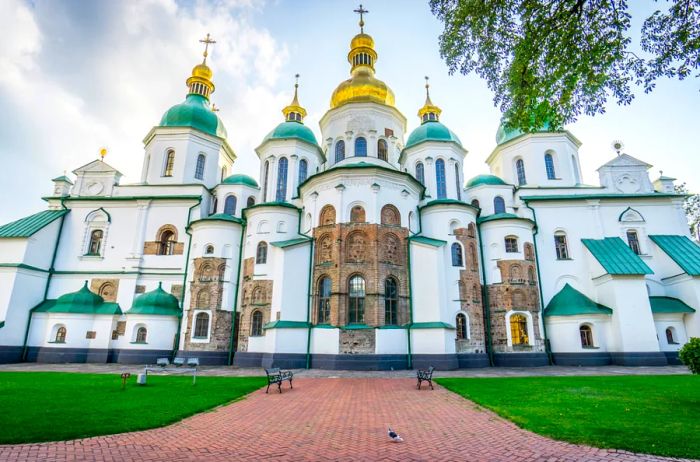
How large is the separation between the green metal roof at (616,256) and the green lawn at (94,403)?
21.1 m

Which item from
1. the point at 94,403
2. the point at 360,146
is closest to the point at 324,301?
the point at 360,146

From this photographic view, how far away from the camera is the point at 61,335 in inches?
920

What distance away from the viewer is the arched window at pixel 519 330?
890 inches

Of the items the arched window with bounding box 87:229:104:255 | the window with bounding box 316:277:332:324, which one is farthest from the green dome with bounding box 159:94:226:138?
the window with bounding box 316:277:332:324

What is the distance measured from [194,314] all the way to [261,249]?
216 inches

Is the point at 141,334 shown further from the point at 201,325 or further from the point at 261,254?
the point at 261,254

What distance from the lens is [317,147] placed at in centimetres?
2805

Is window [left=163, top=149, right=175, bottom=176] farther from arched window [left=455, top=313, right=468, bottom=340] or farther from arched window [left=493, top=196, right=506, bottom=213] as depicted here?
arched window [left=493, top=196, right=506, bottom=213]

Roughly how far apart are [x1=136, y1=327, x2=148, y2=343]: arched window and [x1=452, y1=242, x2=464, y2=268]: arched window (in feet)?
61.7

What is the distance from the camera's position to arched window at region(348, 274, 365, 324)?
19953 millimetres

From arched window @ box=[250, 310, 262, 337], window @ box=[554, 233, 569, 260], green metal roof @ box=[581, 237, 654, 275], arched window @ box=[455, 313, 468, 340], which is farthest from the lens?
window @ box=[554, 233, 569, 260]

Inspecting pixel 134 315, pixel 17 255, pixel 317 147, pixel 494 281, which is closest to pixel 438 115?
pixel 317 147

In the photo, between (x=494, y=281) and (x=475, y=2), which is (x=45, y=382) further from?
(x=494, y=281)

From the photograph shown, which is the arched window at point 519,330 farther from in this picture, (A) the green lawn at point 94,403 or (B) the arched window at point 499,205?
→ (A) the green lawn at point 94,403
